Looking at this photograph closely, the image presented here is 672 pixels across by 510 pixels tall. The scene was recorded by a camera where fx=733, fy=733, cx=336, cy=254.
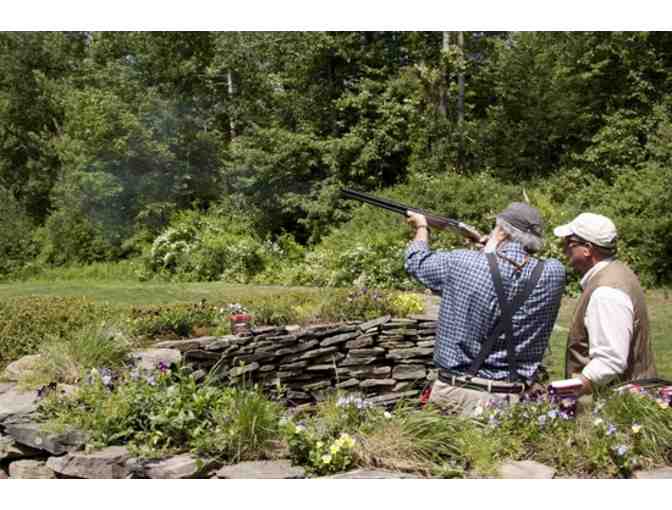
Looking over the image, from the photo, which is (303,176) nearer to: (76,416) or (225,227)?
(225,227)

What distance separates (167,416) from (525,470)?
1738 mm

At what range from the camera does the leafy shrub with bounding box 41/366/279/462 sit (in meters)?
3.52

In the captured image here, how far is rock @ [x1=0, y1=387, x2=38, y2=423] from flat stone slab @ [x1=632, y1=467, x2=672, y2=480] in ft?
10.4

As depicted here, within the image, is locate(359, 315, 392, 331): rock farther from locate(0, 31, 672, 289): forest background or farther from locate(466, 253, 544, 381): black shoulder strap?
locate(0, 31, 672, 289): forest background

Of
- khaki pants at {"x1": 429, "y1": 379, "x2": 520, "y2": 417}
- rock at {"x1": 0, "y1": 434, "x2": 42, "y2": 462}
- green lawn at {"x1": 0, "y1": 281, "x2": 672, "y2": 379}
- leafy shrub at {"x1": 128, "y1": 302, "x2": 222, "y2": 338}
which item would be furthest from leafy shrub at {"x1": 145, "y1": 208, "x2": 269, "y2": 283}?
khaki pants at {"x1": 429, "y1": 379, "x2": 520, "y2": 417}

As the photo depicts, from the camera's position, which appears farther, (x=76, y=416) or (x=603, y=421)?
(x=76, y=416)

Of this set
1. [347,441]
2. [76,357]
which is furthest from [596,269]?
[76,357]

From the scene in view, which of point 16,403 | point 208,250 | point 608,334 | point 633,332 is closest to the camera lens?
point 608,334

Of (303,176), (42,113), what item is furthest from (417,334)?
(42,113)

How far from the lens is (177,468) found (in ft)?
11.1

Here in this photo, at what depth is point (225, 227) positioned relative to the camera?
52.9 feet

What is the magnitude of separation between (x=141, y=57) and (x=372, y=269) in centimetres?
902

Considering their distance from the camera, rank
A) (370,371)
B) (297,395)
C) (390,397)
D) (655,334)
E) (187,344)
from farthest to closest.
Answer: (655,334) < (370,371) < (390,397) < (297,395) < (187,344)

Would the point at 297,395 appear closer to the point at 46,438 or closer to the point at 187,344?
the point at 187,344
